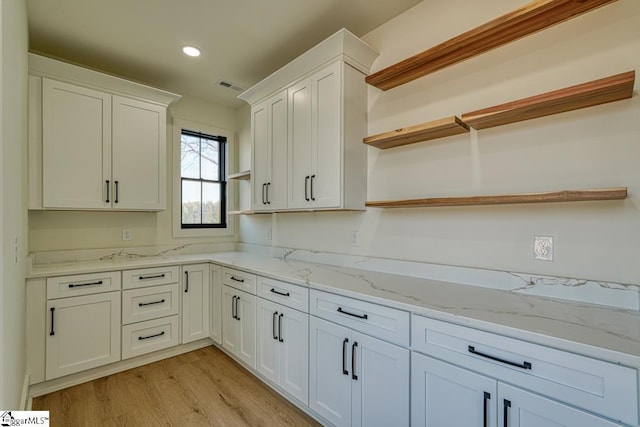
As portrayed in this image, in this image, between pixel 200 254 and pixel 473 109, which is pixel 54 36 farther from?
pixel 473 109

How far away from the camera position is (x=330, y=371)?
1.82m

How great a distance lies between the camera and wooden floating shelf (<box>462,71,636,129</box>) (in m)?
1.26

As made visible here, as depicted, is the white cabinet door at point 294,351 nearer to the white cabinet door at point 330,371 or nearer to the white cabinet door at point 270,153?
the white cabinet door at point 330,371

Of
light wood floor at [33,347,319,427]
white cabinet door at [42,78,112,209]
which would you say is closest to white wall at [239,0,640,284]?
light wood floor at [33,347,319,427]

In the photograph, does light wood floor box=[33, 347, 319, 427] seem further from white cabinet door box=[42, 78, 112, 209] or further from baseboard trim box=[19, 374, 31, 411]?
white cabinet door box=[42, 78, 112, 209]

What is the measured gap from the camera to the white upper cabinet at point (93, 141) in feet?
7.99

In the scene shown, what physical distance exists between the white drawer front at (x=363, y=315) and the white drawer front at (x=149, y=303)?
1.63 meters

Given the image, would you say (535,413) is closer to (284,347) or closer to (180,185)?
(284,347)

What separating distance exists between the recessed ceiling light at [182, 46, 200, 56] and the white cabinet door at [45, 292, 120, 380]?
7.13ft

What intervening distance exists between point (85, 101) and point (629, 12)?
12.0 feet

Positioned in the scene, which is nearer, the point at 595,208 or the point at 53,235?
the point at 595,208

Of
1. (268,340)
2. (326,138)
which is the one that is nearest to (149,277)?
(268,340)

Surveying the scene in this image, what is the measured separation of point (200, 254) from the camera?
3574 mm

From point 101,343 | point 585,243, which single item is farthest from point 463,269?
point 101,343
